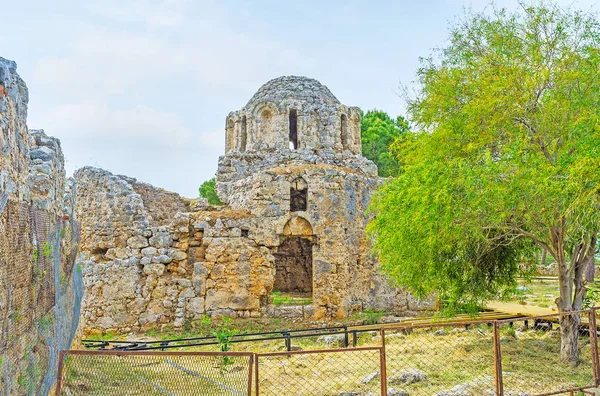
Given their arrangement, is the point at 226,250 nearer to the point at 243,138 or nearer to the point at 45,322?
the point at 45,322

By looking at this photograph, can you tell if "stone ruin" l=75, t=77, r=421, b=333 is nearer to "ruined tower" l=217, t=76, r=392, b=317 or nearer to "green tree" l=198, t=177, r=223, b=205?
"ruined tower" l=217, t=76, r=392, b=317

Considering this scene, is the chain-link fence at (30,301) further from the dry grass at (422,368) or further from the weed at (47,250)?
the dry grass at (422,368)

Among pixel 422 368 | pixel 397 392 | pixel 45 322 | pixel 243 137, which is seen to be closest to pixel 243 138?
pixel 243 137

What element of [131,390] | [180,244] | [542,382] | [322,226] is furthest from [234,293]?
[542,382]

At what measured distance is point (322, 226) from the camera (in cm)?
1334

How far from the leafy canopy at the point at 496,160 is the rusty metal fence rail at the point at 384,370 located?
1.21 metres

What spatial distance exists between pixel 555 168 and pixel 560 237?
4.64 feet

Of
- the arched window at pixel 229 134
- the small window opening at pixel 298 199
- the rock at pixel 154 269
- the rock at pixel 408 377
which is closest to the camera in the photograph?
the rock at pixel 408 377

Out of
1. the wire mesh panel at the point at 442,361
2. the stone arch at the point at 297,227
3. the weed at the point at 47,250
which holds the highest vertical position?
the stone arch at the point at 297,227

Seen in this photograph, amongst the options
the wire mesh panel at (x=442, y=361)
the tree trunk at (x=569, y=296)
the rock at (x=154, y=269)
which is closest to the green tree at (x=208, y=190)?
the rock at (x=154, y=269)

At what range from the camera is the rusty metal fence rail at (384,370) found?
605 cm

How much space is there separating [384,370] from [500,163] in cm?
362

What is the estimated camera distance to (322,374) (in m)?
8.03

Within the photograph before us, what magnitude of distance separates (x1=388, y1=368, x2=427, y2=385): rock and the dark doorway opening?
1214 centimetres
